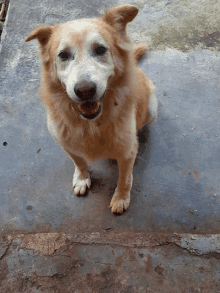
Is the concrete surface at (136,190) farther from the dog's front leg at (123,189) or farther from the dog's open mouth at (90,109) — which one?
the dog's open mouth at (90,109)

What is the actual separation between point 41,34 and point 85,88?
2.38 feet

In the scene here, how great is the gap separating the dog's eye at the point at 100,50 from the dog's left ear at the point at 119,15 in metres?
0.31

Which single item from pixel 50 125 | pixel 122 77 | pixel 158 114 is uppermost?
pixel 122 77

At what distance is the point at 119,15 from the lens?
1.90 meters

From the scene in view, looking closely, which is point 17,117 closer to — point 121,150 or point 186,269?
point 121,150

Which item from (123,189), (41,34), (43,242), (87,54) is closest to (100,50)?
(87,54)

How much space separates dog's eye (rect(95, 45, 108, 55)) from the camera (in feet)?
5.73

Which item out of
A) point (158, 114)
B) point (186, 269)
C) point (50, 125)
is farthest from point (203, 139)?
point (50, 125)

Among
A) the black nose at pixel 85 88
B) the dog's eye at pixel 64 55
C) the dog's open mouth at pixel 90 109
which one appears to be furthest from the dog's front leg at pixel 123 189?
the dog's eye at pixel 64 55

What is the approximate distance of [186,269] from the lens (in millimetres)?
2156

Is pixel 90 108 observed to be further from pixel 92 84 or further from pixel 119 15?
pixel 119 15

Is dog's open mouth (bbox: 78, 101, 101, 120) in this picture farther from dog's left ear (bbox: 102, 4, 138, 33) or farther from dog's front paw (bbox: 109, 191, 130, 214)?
dog's front paw (bbox: 109, 191, 130, 214)

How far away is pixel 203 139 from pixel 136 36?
2.04 meters

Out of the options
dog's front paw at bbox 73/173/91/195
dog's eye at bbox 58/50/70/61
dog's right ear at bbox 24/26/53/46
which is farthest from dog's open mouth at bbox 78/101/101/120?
dog's front paw at bbox 73/173/91/195
